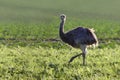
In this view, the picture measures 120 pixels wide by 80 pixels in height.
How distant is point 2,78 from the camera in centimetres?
1137

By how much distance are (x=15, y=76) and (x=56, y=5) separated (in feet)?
122

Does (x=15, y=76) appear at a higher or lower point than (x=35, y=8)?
lower

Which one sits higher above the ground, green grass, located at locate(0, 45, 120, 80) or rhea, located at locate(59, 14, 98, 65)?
rhea, located at locate(59, 14, 98, 65)

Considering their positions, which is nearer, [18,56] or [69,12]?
[18,56]

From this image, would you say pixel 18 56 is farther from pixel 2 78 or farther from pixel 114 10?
pixel 114 10

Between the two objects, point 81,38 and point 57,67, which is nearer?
point 57,67

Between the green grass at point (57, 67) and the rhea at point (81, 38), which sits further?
the rhea at point (81, 38)

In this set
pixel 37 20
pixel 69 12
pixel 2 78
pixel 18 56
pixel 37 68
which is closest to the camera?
pixel 2 78

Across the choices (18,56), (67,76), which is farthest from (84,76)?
(18,56)

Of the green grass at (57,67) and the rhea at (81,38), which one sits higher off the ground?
the rhea at (81,38)

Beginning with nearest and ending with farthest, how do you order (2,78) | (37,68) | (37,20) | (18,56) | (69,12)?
(2,78) → (37,68) → (18,56) → (37,20) → (69,12)

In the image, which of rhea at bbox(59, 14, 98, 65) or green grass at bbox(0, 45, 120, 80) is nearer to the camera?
green grass at bbox(0, 45, 120, 80)

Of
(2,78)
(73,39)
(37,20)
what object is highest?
(37,20)

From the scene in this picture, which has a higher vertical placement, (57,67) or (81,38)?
(81,38)
